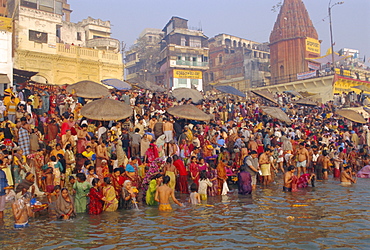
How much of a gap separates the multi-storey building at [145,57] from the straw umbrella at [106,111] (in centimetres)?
3689

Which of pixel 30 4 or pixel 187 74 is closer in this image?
pixel 30 4

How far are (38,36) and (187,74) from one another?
61.3 ft

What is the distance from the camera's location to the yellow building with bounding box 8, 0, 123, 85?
26.7m

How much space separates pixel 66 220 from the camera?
764cm

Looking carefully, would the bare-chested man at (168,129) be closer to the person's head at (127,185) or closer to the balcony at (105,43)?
the person's head at (127,185)

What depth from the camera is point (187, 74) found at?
42469 millimetres

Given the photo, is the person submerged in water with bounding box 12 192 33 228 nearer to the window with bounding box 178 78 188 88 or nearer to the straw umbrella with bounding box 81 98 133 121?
the straw umbrella with bounding box 81 98 133 121

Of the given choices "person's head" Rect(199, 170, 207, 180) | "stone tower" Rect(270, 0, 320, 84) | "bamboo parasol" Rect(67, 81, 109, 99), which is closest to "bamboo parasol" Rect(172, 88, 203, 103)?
"bamboo parasol" Rect(67, 81, 109, 99)

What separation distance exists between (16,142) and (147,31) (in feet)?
166

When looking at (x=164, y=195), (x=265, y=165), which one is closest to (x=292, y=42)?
(x=265, y=165)

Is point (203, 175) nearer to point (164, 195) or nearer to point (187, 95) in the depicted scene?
point (164, 195)

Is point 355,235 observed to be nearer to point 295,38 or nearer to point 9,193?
point 9,193

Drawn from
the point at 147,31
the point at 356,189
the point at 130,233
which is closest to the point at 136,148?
the point at 130,233

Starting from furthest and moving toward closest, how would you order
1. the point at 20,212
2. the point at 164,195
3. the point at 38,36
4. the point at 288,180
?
the point at 38,36 < the point at 288,180 < the point at 164,195 < the point at 20,212
